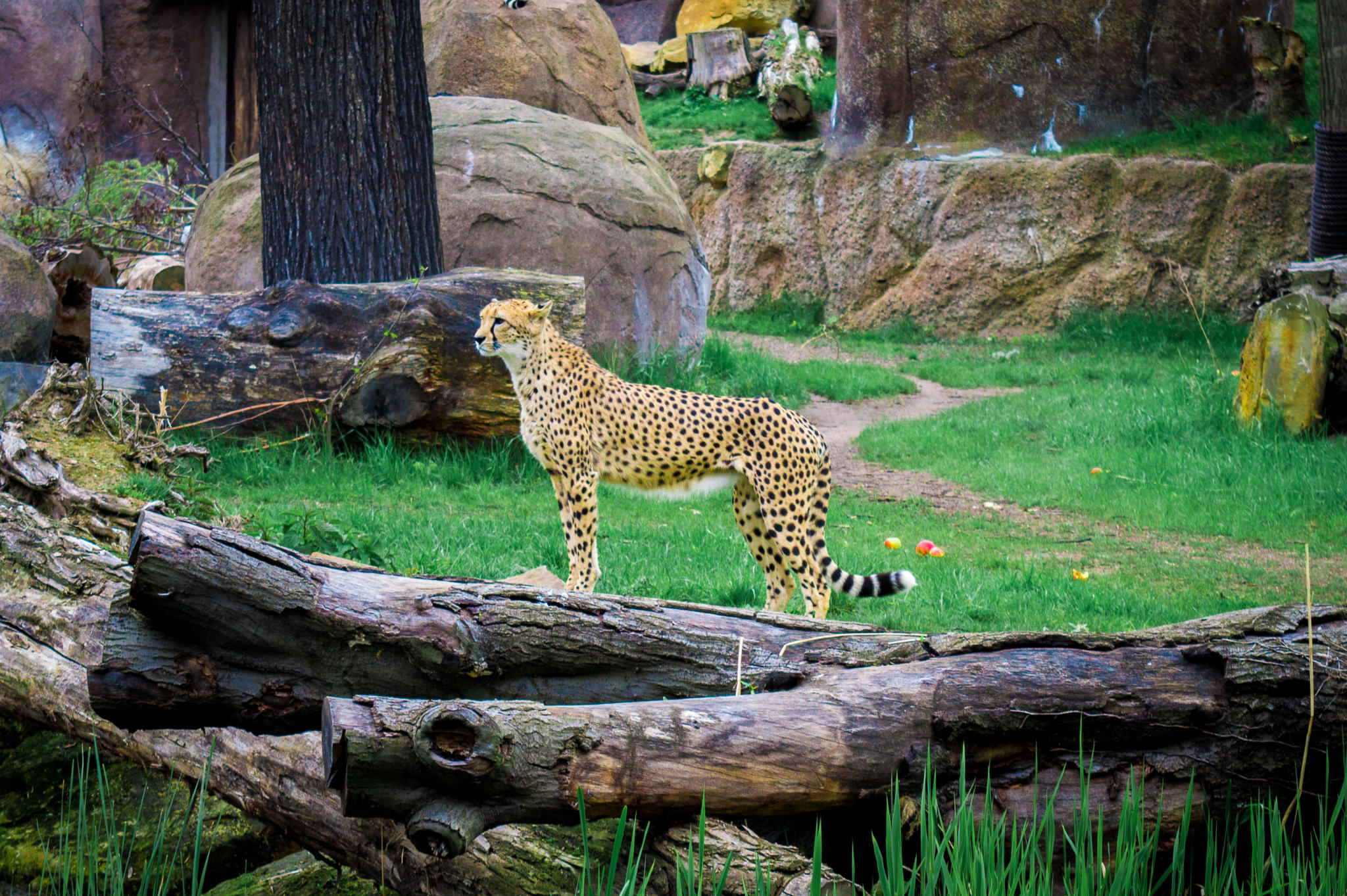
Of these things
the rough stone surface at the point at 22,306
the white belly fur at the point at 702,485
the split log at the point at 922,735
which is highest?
the rough stone surface at the point at 22,306

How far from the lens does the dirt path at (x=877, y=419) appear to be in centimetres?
799

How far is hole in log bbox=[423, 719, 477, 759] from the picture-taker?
2160mm

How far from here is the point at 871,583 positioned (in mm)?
5020

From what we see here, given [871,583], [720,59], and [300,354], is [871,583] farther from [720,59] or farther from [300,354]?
[720,59]

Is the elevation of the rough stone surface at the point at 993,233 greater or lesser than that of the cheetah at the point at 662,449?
greater

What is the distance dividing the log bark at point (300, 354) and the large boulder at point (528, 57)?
4.51 meters

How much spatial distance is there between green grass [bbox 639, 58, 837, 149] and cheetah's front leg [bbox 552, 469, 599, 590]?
1213cm

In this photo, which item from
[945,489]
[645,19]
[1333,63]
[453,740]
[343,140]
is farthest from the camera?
[645,19]

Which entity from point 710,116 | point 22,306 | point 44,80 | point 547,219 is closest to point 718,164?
point 710,116

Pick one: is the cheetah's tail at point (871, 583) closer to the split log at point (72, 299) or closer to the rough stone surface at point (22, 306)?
the rough stone surface at point (22, 306)

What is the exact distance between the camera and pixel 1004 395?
10.8 meters

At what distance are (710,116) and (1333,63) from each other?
411 inches

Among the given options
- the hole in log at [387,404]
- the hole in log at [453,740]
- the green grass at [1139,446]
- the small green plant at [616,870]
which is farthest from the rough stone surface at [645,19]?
the hole in log at [453,740]

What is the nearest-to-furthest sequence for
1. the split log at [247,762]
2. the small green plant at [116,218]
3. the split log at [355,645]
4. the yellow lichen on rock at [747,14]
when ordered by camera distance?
the split log at [247,762] < the split log at [355,645] < the small green plant at [116,218] < the yellow lichen on rock at [747,14]
